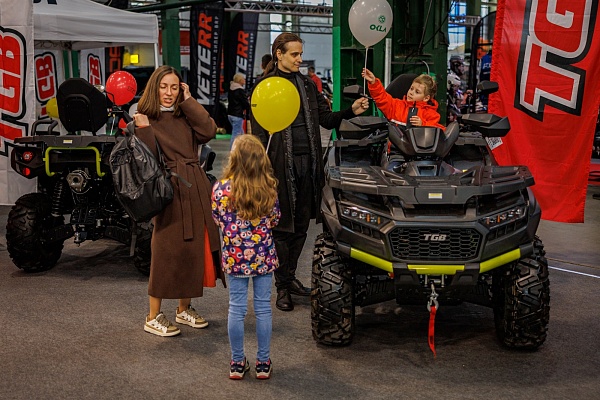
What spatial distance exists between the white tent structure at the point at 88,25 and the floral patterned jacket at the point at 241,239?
533 cm

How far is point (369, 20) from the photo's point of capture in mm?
6625

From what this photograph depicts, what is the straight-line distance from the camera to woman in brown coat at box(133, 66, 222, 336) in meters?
4.61

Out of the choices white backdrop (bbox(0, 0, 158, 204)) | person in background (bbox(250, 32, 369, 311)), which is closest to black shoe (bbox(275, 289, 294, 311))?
person in background (bbox(250, 32, 369, 311))

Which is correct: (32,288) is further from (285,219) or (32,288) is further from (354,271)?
(354,271)

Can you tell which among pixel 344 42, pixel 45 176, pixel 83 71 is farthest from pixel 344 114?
pixel 83 71

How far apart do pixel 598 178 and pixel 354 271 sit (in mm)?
8305

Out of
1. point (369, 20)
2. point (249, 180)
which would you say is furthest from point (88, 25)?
point (249, 180)

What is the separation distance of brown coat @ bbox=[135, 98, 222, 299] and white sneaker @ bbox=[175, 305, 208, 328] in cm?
33

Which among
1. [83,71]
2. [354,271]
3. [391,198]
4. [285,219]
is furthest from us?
[83,71]

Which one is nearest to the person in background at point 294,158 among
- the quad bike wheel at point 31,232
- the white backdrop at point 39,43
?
the quad bike wheel at point 31,232

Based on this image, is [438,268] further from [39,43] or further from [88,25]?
[39,43]

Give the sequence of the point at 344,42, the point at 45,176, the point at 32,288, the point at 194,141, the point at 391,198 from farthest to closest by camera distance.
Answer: the point at 344,42
the point at 45,176
the point at 32,288
the point at 194,141
the point at 391,198

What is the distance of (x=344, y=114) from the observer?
546 cm

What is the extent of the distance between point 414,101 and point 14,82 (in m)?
3.80
